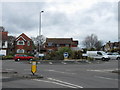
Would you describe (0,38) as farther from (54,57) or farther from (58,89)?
(58,89)

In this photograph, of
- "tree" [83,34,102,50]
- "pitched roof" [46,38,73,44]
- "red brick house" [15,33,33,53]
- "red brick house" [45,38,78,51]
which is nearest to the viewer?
"red brick house" [15,33,33,53]

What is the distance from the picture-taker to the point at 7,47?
69688 millimetres

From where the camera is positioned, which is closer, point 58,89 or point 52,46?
point 58,89

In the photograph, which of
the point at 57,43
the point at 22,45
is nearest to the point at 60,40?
the point at 57,43

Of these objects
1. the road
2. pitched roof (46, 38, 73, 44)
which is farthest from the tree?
the road

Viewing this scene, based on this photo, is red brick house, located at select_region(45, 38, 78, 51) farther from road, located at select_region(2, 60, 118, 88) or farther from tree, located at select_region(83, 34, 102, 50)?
road, located at select_region(2, 60, 118, 88)

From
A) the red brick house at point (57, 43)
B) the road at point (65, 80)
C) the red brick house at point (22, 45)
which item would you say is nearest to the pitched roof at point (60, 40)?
the red brick house at point (57, 43)

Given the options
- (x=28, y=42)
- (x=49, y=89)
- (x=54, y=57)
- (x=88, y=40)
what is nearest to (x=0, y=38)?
(x=28, y=42)

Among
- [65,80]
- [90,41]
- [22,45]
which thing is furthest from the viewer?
[90,41]

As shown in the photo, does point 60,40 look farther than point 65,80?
Yes

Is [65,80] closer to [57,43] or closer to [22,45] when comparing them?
[22,45]

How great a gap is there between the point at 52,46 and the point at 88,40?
80.7 ft

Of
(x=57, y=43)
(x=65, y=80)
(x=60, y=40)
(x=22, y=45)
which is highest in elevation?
(x=60, y=40)

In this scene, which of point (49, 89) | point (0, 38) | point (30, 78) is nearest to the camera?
point (49, 89)
